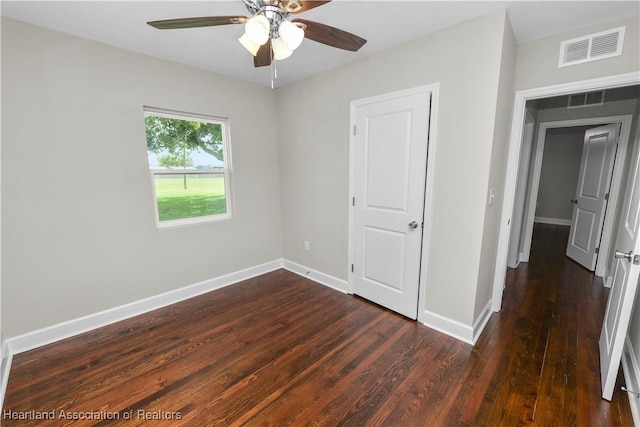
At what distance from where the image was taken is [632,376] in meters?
1.69

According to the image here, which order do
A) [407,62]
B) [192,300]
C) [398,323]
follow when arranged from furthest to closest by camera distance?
[192,300] < [398,323] < [407,62]

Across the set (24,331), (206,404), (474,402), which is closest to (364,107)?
(474,402)

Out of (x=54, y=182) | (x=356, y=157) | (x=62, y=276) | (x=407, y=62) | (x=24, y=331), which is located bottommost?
(x=24, y=331)

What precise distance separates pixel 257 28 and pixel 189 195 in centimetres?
222

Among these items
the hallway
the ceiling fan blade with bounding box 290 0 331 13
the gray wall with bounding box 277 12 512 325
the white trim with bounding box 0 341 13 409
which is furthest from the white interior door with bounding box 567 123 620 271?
the white trim with bounding box 0 341 13 409

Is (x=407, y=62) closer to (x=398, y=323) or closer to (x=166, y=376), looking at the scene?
(x=398, y=323)

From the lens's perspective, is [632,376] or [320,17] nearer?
[632,376]

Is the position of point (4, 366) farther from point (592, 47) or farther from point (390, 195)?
point (592, 47)

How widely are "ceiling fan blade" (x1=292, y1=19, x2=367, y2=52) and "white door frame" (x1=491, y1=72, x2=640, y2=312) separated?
1.62 metres

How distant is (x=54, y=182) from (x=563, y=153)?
9368 mm

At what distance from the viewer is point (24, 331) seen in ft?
6.93

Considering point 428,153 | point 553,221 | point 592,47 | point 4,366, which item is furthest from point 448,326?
point 553,221

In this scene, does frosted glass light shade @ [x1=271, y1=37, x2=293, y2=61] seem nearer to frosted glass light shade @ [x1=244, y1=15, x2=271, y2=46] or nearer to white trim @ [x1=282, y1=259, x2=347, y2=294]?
frosted glass light shade @ [x1=244, y1=15, x2=271, y2=46]

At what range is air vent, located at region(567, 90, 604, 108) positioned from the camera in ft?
10.6
